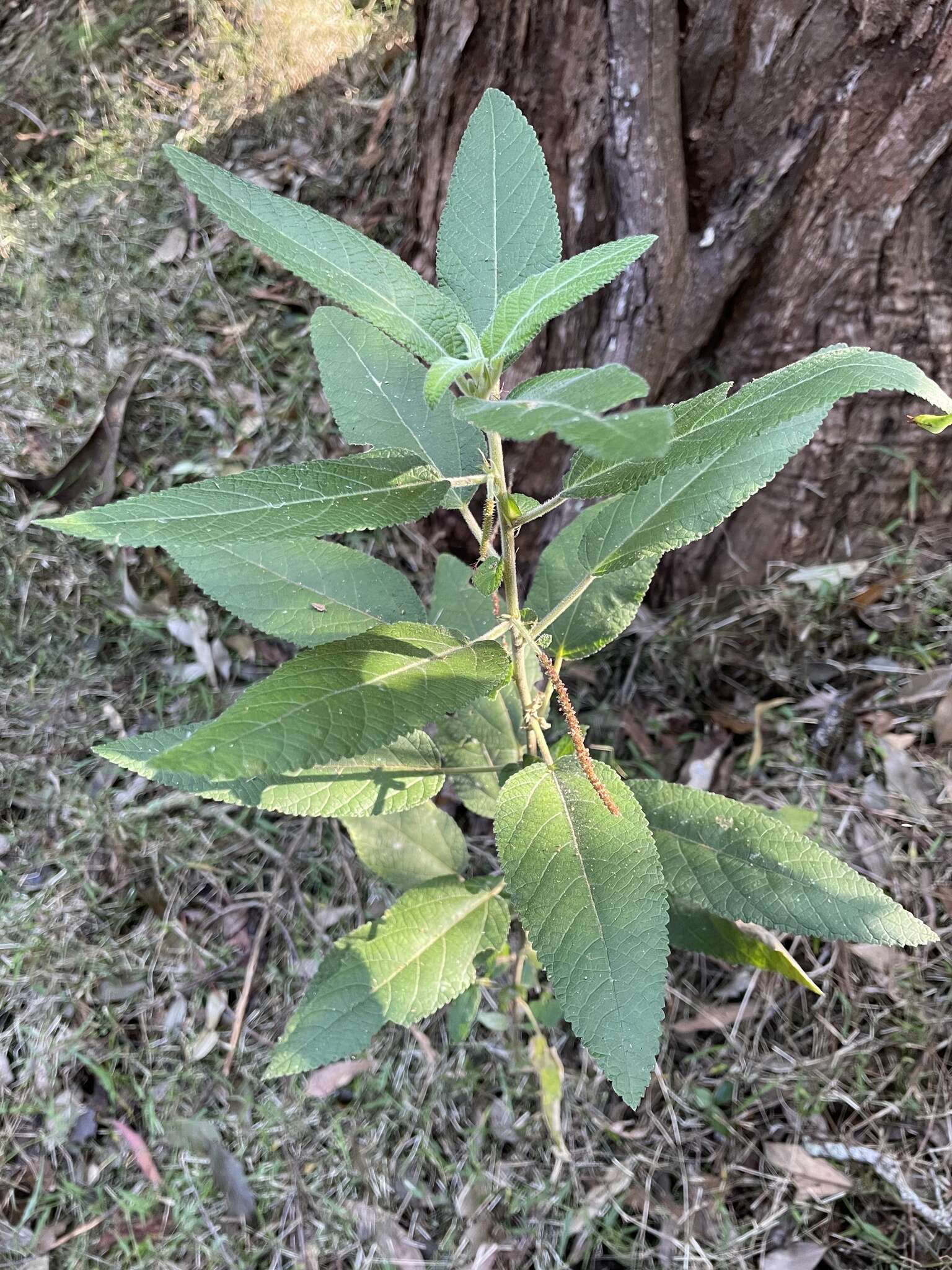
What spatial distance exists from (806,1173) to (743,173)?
2038 millimetres

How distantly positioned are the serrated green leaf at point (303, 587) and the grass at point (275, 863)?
952 millimetres

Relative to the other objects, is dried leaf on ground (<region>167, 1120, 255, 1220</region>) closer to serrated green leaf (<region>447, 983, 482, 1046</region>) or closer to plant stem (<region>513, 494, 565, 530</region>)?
serrated green leaf (<region>447, 983, 482, 1046</region>)

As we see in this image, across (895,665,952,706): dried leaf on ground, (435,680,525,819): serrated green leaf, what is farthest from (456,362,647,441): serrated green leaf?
(895,665,952,706): dried leaf on ground

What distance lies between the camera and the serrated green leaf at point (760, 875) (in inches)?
43.4

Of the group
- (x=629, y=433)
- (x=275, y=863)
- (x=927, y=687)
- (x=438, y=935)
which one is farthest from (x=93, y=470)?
(x=927, y=687)

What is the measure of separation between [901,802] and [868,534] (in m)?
0.65

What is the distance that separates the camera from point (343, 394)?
1.23m

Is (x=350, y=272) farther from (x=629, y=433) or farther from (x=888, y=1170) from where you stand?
(x=888, y=1170)

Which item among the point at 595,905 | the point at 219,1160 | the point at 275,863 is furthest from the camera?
the point at 275,863

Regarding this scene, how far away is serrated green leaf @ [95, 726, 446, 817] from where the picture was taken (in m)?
1.07

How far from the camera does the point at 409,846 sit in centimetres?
154

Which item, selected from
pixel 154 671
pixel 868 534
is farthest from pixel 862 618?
pixel 154 671

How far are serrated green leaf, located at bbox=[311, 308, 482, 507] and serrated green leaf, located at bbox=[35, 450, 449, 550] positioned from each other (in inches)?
11.3

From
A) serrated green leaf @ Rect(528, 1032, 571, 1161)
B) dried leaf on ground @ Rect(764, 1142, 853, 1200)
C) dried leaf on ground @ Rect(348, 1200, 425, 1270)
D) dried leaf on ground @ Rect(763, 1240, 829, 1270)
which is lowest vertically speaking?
dried leaf on ground @ Rect(348, 1200, 425, 1270)
